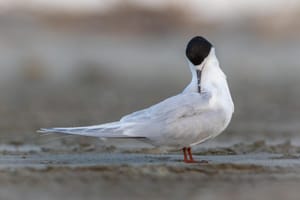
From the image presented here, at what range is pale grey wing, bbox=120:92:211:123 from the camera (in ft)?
30.7

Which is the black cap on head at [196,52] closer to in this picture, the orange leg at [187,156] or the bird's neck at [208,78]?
the bird's neck at [208,78]

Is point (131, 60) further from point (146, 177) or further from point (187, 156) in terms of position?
point (146, 177)

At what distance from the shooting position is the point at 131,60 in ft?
79.6

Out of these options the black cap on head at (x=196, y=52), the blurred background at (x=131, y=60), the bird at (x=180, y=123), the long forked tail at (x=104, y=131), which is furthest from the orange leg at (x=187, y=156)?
the blurred background at (x=131, y=60)

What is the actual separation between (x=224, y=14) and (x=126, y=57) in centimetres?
414

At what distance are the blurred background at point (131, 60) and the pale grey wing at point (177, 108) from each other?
94.3 inches

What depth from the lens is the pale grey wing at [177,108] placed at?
9352 millimetres

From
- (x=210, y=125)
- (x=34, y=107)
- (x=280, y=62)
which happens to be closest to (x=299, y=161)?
(x=210, y=125)

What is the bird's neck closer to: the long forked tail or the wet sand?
the wet sand

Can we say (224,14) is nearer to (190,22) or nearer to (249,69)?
(190,22)

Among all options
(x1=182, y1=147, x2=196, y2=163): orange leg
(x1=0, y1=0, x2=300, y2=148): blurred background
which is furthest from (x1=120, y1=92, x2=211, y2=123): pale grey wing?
(x1=0, y1=0, x2=300, y2=148): blurred background

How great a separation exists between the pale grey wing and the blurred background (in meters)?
2.39

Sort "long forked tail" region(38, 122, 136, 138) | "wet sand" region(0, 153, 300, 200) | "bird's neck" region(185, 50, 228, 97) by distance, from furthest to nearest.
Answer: "bird's neck" region(185, 50, 228, 97)
"long forked tail" region(38, 122, 136, 138)
"wet sand" region(0, 153, 300, 200)

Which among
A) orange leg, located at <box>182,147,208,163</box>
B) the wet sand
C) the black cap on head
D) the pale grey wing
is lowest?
the wet sand
